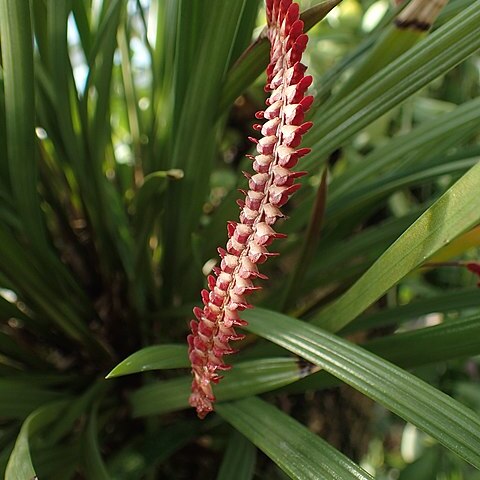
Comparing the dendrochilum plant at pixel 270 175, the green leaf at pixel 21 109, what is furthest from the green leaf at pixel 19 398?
the dendrochilum plant at pixel 270 175

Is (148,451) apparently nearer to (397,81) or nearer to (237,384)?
(237,384)

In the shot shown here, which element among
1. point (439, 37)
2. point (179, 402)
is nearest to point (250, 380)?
point (179, 402)

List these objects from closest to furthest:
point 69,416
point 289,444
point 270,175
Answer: point 270,175
point 289,444
point 69,416

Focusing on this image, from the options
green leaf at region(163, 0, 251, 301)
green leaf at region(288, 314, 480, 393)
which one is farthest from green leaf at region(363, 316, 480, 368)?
green leaf at region(163, 0, 251, 301)

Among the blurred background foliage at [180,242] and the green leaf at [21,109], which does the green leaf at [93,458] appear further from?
the green leaf at [21,109]

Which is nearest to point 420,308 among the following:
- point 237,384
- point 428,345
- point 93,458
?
point 428,345

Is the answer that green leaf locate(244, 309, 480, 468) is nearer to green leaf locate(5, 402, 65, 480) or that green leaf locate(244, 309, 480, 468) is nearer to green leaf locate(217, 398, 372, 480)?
green leaf locate(217, 398, 372, 480)
